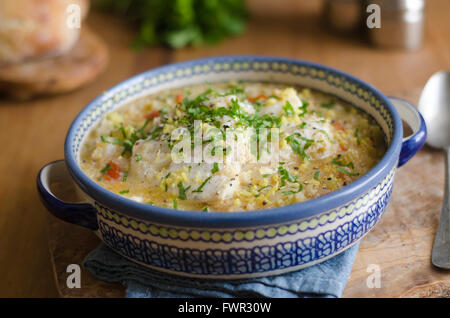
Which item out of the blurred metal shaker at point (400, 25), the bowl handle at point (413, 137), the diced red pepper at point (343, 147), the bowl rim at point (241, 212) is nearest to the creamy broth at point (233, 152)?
the diced red pepper at point (343, 147)

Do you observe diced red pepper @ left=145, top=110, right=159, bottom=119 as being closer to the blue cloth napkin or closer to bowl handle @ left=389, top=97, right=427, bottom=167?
the blue cloth napkin

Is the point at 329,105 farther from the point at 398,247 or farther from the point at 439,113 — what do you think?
the point at 398,247

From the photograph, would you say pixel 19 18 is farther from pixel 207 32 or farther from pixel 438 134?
pixel 438 134

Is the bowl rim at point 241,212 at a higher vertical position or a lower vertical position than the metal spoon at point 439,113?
higher

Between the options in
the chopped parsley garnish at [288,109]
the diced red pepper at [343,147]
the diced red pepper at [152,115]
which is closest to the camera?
the diced red pepper at [343,147]

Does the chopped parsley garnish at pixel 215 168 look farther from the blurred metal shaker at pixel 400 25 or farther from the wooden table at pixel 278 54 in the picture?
the blurred metal shaker at pixel 400 25

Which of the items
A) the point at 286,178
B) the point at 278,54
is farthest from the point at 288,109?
the point at 278,54

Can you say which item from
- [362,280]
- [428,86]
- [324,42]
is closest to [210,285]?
[362,280]
